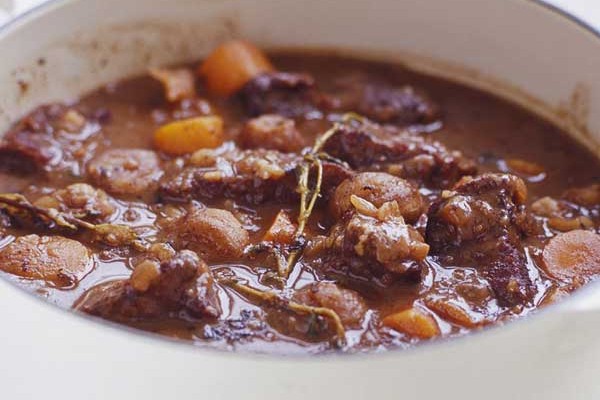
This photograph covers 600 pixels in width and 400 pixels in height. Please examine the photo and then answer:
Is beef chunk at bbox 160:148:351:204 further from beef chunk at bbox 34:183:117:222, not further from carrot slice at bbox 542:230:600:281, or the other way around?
carrot slice at bbox 542:230:600:281

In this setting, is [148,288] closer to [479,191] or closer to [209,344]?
[209,344]

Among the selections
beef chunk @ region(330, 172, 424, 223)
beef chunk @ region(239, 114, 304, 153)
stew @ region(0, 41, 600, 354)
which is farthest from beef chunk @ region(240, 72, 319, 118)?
beef chunk @ region(330, 172, 424, 223)

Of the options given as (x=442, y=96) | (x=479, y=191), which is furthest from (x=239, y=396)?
(x=442, y=96)

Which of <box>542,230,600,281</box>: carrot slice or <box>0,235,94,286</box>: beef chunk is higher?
<box>0,235,94,286</box>: beef chunk

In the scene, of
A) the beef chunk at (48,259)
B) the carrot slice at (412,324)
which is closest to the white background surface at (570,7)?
the beef chunk at (48,259)

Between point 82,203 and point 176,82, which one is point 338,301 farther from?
point 176,82

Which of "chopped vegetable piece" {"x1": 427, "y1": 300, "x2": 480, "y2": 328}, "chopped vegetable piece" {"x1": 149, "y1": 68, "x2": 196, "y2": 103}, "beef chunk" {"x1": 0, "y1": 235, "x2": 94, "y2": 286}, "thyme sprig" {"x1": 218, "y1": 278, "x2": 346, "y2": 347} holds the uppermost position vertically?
"chopped vegetable piece" {"x1": 149, "y1": 68, "x2": 196, "y2": 103}

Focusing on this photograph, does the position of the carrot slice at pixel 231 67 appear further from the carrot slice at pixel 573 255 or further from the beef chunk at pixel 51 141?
the carrot slice at pixel 573 255

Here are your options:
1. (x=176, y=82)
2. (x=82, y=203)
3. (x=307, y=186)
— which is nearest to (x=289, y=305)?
(x=307, y=186)
